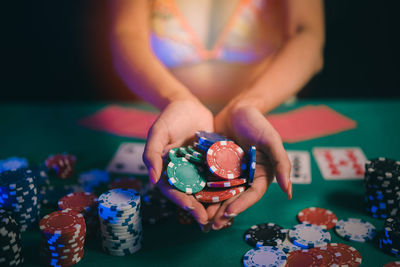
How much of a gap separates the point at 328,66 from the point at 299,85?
5.21ft

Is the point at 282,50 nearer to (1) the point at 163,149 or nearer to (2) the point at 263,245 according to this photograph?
(1) the point at 163,149

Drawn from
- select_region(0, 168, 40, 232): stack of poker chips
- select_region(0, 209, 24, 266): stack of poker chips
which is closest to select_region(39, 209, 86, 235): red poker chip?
select_region(0, 209, 24, 266): stack of poker chips

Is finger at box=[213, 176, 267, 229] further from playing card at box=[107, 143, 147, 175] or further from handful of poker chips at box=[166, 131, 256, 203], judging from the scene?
playing card at box=[107, 143, 147, 175]

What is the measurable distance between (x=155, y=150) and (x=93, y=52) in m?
3.02

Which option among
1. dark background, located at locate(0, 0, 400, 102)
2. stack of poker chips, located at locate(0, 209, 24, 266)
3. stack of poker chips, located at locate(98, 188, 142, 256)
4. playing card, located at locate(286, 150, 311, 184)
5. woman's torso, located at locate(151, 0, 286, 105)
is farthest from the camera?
dark background, located at locate(0, 0, 400, 102)

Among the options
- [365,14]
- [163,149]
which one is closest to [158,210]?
[163,149]

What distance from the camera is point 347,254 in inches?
65.0

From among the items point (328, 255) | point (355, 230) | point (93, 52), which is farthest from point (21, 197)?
point (93, 52)

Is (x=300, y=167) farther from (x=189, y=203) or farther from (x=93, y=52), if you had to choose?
(x=93, y=52)

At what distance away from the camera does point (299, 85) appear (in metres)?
A: 2.88

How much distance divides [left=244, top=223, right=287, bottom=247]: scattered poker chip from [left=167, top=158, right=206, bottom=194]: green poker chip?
1.01 feet

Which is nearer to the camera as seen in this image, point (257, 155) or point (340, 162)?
point (257, 155)

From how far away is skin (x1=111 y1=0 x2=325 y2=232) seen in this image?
1693 mm

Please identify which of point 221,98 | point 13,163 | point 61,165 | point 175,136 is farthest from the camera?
point 221,98
